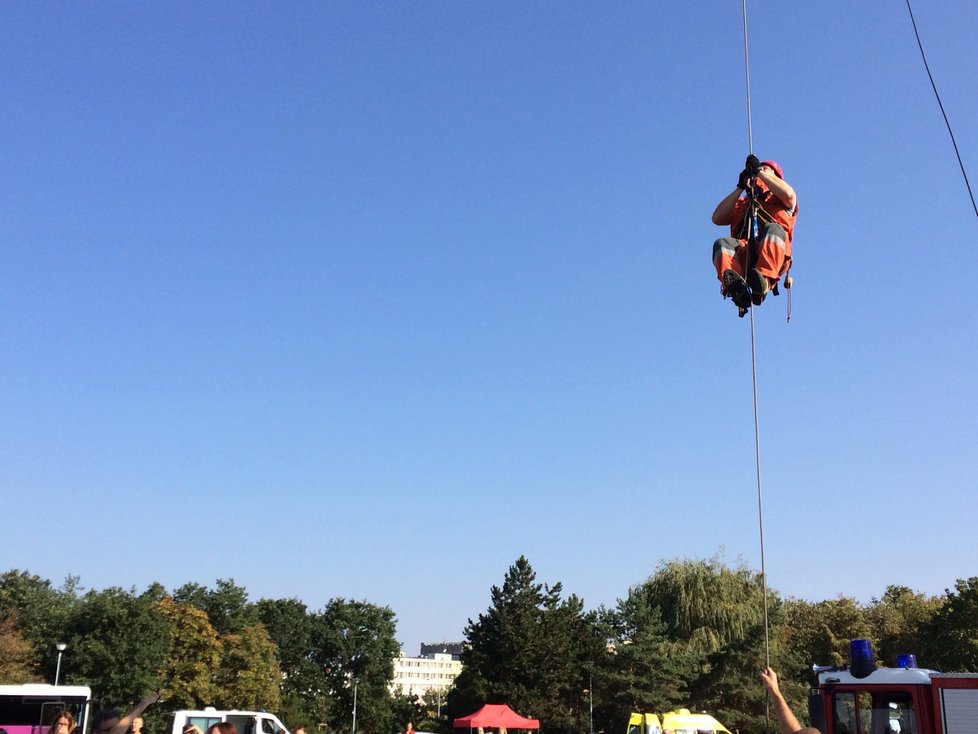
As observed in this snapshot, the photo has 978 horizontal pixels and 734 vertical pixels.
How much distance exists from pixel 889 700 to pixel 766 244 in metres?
6.80

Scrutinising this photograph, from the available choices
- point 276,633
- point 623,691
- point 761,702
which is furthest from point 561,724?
point 276,633

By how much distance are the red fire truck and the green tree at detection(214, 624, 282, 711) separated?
46244 millimetres

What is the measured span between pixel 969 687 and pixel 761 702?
3694 cm

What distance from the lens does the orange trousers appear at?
9492mm

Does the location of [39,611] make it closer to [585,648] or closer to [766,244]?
[585,648]

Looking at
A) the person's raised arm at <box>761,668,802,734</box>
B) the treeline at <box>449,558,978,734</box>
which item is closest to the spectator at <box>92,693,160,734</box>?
the person's raised arm at <box>761,668,802,734</box>

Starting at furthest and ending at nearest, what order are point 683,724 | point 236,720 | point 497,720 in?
point 497,720 → point 683,724 → point 236,720

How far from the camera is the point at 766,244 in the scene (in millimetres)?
9492

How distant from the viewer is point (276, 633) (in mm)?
76625

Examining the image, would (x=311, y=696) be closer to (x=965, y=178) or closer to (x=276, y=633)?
(x=276, y=633)

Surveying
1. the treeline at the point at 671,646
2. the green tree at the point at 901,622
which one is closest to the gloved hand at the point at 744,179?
the treeline at the point at 671,646

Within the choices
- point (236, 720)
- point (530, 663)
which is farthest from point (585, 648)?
point (236, 720)

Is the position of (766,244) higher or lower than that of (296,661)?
higher

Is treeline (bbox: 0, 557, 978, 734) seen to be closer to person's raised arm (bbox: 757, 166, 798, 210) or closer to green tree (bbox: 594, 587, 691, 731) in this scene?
green tree (bbox: 594, 587, 691, 731)
